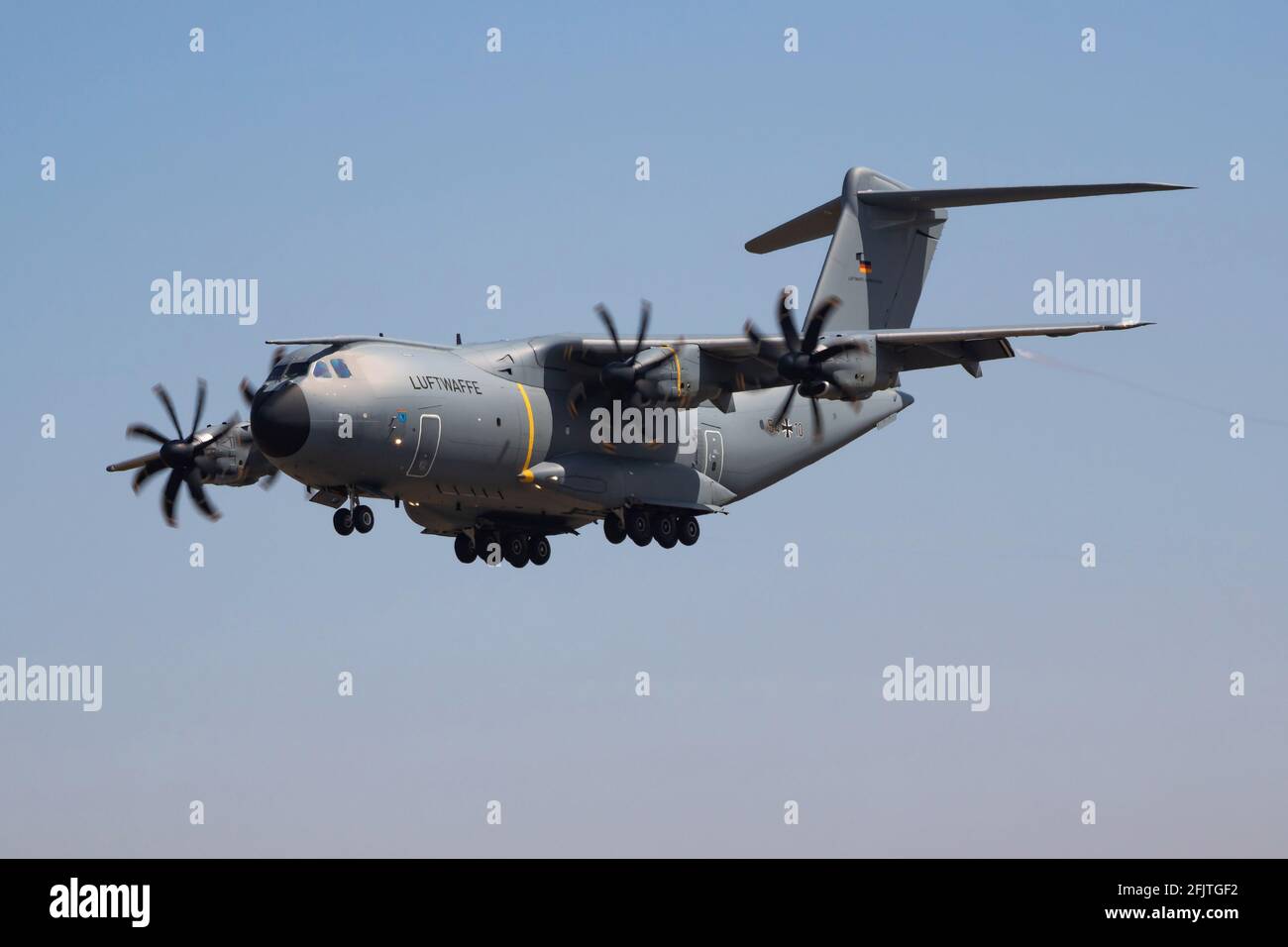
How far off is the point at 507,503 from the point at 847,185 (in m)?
8.84

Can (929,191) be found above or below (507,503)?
above

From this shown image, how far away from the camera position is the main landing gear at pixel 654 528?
31.5m

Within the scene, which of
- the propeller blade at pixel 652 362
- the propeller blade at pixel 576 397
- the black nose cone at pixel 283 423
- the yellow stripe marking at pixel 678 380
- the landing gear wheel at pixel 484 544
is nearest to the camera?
the black nose cone at pixel 283 423

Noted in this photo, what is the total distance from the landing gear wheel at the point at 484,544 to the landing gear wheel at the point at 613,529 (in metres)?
1.78

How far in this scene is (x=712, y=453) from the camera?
32.7m

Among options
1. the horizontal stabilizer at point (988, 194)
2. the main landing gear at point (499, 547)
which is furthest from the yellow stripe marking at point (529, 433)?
the horizontal stabilizer at point (988, 194)

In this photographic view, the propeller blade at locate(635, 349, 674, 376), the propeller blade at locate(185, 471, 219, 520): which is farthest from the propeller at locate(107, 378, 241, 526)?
the propeller blade at locate(635, 349, 674, 376)

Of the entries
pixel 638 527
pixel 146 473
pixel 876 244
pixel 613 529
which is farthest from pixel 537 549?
pixel 876 244

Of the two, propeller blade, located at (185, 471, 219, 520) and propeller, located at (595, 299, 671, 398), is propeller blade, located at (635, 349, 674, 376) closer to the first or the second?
propeller, located at (595, 299, 671, 398)

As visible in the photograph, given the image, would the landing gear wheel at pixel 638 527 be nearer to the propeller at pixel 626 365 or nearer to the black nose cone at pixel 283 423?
the propeller at pixel 626 365

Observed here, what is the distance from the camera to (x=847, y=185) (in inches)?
1383

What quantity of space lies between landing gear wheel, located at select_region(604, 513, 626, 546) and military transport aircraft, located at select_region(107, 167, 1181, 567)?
1.2 inches

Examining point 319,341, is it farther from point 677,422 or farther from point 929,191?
point 929,191
